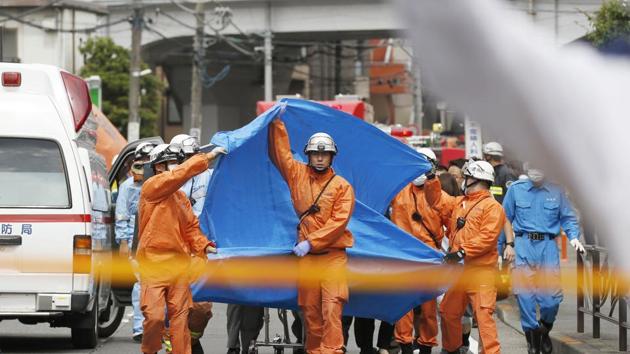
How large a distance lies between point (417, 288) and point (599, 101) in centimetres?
777

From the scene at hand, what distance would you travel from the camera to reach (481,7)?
12.1 ft

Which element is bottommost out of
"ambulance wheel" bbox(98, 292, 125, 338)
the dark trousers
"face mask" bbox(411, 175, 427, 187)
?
"ambulance wheel" bbox(98, 292, 125, 338)

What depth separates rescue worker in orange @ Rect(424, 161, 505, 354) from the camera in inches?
443

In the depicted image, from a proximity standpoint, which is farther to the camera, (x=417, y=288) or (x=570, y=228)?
(x=570, y=228)

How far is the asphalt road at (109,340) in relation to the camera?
1327 cm

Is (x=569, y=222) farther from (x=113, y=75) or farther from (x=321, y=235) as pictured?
(x=113, y=75)

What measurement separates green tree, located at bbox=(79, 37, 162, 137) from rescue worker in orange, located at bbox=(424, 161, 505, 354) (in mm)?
34378

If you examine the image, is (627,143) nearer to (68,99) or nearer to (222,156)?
(222,156)

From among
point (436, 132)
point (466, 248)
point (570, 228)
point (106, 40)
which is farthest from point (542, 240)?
point (106, 40)

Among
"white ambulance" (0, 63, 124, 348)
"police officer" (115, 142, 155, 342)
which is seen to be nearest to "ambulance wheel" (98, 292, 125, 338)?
"police officer" (115, 142, 155, 342)

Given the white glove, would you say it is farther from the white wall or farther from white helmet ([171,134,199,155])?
the white wall

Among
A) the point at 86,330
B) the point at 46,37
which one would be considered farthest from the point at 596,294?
the point at 46,37

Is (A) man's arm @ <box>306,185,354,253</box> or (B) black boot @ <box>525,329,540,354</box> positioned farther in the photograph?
(B) black boot @ <box>525,329,540,354</box>

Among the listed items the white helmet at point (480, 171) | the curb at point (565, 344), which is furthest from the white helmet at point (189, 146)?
the curb at point (565, 344)
